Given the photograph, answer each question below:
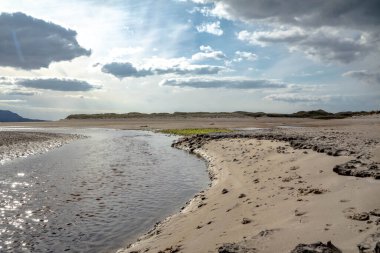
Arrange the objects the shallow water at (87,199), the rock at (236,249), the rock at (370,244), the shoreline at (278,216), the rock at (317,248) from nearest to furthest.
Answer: the rock at (370,244), the rock at (317,248), the rock at (236,249), the shoreline at (278,216), the shallow water at (87,199)

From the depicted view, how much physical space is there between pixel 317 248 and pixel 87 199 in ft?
39.4

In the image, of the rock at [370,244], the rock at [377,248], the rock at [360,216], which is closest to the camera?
the rock at [377,248]

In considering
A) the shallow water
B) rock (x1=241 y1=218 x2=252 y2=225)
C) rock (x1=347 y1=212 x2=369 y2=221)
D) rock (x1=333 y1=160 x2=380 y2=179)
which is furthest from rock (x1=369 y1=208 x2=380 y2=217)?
the shallow water

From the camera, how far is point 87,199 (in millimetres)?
16703

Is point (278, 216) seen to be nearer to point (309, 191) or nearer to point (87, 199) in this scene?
point (309, 191)

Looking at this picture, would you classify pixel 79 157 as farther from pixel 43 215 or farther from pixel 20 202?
pixel 43 215

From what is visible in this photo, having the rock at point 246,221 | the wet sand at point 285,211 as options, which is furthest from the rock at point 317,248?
the rock at point 246,221

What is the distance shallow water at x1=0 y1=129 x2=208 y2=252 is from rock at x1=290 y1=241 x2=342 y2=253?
6.04m

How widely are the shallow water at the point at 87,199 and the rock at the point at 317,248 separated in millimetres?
6036

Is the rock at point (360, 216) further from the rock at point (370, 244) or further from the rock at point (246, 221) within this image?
the rock at point (246, 221)

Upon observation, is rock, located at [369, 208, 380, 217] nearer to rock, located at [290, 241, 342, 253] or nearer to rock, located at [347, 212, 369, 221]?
rock, located at [347, 212, 369, 221]

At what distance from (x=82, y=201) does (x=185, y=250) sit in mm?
8464

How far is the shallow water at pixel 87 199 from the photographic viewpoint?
11773 millimetres

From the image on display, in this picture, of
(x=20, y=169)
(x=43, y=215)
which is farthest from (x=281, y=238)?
(x=20, y=169)
